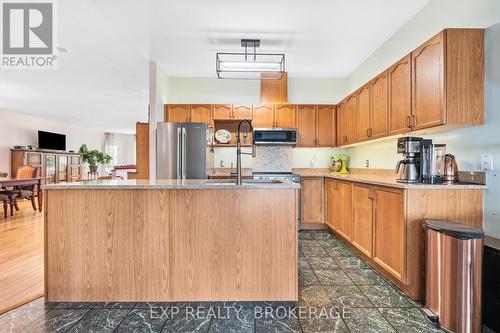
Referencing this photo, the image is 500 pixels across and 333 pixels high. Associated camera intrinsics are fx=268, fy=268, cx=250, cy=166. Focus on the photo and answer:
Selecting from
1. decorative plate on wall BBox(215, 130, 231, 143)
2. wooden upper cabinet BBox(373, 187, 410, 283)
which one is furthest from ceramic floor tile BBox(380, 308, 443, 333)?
decorative plate on wall BBox(215, 130, 231, 143)

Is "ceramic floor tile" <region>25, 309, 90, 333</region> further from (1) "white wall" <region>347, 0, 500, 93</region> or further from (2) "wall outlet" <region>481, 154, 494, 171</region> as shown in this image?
(1) "white wall" <region>347, 0, 500, 93</region>

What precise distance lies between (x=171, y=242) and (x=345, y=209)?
2340mm

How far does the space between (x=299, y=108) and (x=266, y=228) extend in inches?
124

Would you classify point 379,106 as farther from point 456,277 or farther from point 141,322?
point 141,322

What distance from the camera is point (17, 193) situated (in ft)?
18.1

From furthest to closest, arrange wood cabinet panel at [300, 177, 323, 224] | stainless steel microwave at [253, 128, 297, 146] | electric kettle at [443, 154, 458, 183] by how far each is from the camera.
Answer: stainless steel microwave at [253, 128, 297, 146] < wood cabinet panel at [300, 177, 323, 224] < electric kettle at [443, 154, 458, 183]

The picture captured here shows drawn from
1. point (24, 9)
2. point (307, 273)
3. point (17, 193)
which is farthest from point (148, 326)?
point (17, 193)

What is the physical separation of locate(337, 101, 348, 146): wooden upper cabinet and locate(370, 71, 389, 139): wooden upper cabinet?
37.0 inches

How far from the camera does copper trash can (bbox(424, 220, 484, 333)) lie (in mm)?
1728

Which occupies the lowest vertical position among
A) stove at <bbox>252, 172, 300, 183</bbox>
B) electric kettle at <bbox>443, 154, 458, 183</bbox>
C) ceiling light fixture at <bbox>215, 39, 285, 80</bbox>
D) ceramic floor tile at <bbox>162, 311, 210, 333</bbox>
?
ceramic floor tile at <bbox>162, 311, 210, 333</bbox>

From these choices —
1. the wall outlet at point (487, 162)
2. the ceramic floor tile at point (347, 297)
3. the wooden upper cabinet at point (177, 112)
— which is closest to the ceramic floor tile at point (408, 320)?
the ceramic floor tile at point (347, 297)

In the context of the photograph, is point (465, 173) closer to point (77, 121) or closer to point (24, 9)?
point (24, 9)

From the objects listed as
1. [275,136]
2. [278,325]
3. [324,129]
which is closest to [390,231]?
[278,325]

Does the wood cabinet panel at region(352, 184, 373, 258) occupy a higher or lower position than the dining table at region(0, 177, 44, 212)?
lower
